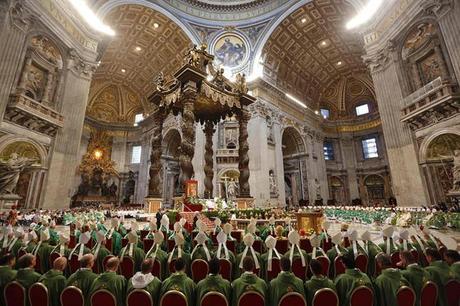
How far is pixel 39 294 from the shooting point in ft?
5.31

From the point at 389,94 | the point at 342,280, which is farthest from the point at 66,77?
the point at 389,94

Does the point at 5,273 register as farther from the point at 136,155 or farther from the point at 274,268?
the point at 136,155

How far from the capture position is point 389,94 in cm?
1106

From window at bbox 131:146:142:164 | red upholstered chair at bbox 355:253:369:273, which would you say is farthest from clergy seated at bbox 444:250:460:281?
window at bbox 131:146:142:164

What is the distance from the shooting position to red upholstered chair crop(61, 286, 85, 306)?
1594 mm

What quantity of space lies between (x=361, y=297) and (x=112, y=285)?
1887 millimetres

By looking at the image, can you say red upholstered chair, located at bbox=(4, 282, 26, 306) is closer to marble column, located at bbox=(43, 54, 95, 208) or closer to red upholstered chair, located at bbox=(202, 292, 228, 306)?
red upholstered chair, located at bbox=(202, 292, 228, 306)

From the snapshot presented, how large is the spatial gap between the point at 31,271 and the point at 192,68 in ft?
21.4

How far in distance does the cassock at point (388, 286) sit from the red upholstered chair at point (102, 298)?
2.04m

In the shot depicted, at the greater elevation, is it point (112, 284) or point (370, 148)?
point (370, 148)

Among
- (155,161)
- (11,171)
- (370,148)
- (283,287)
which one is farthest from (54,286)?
(370,148)

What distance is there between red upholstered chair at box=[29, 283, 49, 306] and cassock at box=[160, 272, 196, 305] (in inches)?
33.9

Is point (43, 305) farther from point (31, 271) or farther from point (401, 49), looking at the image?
point (401, 49)

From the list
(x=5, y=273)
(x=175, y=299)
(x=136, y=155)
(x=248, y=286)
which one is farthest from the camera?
(x=136, y=155)
